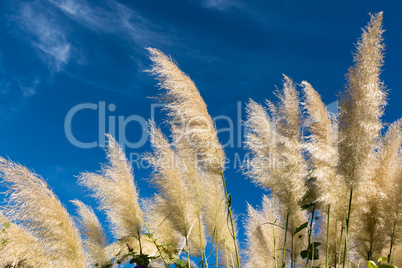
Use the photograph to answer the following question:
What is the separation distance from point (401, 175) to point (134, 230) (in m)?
2.45

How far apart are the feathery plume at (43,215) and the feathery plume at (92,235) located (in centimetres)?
60

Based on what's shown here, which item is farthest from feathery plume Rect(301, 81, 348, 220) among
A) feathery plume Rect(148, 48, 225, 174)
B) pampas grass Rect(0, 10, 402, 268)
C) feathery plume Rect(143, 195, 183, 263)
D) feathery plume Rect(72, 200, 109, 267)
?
feathery plume Rect(72, 200, 109, 267)

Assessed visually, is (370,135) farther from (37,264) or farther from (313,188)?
(37,264)

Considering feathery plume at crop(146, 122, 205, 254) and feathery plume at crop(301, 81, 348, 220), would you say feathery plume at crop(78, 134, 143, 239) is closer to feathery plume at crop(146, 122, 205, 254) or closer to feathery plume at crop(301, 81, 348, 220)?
feathery plume at crop(146, 122, 205, 254)

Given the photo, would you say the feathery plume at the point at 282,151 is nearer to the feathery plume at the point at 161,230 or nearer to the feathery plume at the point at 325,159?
the feathery plume at the point at 325,159

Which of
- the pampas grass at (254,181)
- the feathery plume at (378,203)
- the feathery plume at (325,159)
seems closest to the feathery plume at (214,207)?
the pampas grass at (254,181)

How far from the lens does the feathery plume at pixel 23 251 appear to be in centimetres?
303

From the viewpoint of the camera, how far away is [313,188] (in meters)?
2.89

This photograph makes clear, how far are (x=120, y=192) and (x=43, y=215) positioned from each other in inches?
27.8

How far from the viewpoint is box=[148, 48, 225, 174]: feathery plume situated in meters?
2.76

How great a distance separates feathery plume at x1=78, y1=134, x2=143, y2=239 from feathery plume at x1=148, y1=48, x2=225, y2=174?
0.82 m

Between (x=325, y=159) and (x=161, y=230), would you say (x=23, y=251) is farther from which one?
(x=325, y=159)

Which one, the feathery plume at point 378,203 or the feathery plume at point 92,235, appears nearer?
the feathery plume at point 378,203

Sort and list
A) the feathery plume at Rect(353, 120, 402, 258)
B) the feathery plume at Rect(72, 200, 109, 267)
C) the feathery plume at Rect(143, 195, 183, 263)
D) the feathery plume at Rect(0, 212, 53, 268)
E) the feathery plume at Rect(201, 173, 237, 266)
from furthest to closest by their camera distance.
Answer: the feathery plume at Rect(72, 200, 109, 267)
the feathery plume at Rect(143, 195, 183, 263)
the feathery plume at Rect(201, 173, 237, 266)
the feathery plume at Rect(0, 212, 53, 268)
the feathery plume at Rect(353, 120, 402, 258)
